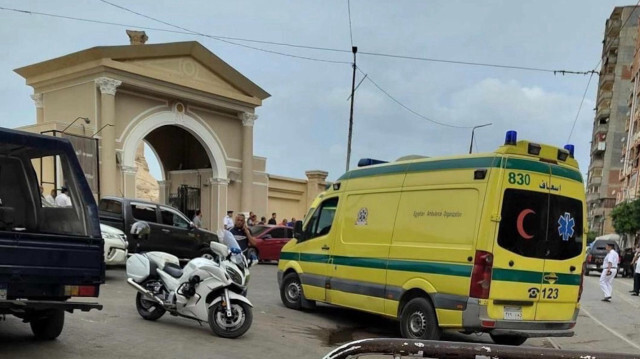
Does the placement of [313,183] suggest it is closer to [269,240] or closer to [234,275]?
[269,240]

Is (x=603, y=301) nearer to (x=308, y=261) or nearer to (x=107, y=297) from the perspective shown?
(x=308, y=261)

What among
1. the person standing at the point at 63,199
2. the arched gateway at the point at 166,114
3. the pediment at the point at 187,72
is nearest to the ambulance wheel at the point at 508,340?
the person standing at the point at 63,199

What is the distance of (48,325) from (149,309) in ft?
5.68

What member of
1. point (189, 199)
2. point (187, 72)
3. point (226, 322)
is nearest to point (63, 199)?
point (226, 322)

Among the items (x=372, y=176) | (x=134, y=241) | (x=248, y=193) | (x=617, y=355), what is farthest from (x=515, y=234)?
(x=248, y=193)

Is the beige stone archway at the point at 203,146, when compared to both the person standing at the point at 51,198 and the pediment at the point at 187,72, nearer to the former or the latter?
the pediment at the point at 187,72

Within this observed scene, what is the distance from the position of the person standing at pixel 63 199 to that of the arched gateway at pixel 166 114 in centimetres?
1299

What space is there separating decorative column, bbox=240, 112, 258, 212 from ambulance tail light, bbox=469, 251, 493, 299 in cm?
1858

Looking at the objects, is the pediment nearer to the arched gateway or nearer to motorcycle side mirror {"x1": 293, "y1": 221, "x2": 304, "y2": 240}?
the arched gateway

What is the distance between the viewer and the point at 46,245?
16.7 feet

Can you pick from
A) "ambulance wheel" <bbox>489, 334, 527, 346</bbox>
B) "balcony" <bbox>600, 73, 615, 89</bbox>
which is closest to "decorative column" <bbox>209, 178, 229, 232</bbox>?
"ambulance wheel" <bbox>489, 334, 527, 346</bbox>

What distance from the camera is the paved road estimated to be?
573 centimetres

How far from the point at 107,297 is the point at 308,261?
3.38 m

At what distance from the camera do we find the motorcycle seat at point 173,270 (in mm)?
7190
